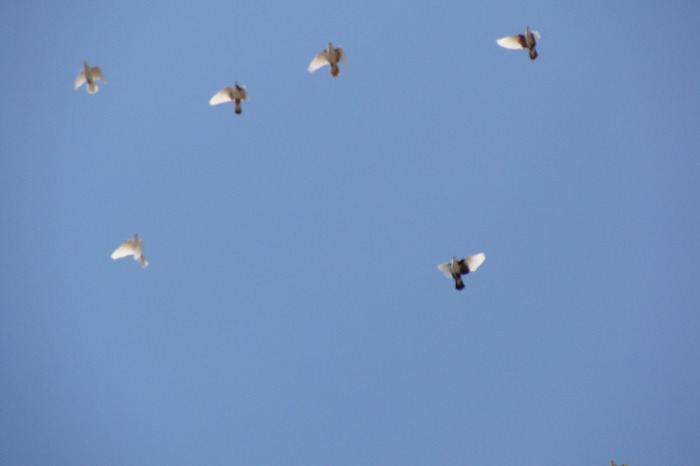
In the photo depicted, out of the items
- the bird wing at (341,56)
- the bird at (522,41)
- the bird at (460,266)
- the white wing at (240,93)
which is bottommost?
the bird at (460,266)

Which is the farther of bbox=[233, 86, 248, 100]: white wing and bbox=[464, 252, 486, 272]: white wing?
bbox=[233, 86, 248, 100]: white wing

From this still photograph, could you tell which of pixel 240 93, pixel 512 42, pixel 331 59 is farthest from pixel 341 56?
pixel 512 42

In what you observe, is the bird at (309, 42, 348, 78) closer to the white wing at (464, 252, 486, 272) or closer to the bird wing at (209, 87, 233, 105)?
the bird wing at (209, 87, 233, 105)

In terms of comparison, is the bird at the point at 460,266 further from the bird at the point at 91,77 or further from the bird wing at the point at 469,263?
the bird at the point at 91,77

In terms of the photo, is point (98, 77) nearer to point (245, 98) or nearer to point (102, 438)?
point (245, 98)

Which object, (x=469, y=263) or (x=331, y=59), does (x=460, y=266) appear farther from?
(x=331, y=59)

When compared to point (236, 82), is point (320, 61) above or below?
above

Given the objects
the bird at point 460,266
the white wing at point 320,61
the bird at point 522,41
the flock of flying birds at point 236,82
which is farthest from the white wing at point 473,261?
the white wing at point 320,61

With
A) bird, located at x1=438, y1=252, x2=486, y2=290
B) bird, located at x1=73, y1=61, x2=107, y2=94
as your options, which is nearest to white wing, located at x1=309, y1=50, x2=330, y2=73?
bird, located at x1=73, y1=61, x2=107, y2=94

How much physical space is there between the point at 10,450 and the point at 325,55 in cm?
2556

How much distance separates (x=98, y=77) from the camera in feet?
47.7

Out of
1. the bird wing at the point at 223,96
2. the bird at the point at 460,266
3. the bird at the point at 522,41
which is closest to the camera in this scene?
the bird at the point at 460,266

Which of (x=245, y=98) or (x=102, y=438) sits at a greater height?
(x=245, y=98)

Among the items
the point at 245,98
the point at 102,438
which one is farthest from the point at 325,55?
the point at 102,438
